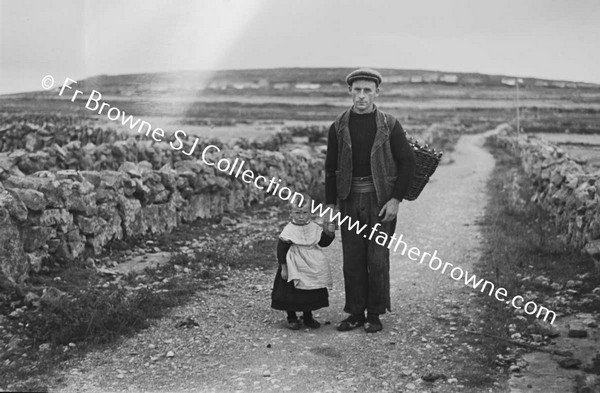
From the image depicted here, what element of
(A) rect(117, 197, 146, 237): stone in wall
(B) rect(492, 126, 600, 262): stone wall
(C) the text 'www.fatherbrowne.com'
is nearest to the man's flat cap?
(C) the text 'www.fatherbrowne.com'

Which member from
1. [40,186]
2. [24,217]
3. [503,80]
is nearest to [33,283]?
[24,217]

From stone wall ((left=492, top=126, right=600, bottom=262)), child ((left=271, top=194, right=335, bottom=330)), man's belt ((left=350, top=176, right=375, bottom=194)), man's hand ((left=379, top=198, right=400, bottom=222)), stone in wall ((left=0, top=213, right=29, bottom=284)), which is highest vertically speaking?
stone wall ((left=492, top=126, right=600, bottom=262))

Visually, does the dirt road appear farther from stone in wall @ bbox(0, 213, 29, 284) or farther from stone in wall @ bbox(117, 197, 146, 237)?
stone in wall @ bbox(117, 197, 146, 237)

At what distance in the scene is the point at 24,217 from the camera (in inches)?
257

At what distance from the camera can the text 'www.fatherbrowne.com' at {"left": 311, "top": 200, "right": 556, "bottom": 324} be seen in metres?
5.70

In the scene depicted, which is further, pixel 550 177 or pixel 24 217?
pixel 550 177

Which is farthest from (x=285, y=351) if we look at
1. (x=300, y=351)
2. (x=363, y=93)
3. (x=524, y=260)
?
(x=524, y=260)

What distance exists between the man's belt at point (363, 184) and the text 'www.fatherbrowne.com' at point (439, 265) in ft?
0.92

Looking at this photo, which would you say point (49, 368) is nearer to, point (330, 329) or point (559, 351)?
point (330, 329)

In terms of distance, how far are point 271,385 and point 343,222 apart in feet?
5.82

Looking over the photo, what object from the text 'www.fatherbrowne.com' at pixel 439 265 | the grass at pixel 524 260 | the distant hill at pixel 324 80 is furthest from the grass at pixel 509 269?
the distant hill at pixel 324 80

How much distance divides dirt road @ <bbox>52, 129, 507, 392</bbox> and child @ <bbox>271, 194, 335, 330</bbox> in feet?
0.79

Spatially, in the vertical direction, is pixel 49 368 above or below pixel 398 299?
below

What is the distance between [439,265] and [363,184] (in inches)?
127
